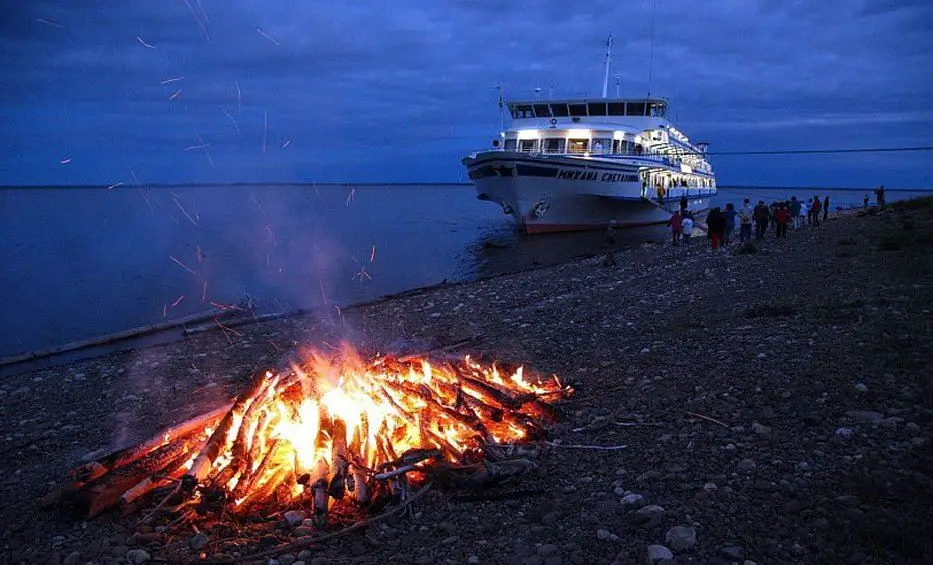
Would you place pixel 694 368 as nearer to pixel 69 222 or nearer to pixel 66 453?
pixel 66 453

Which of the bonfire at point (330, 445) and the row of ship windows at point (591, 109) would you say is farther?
the row of ship windows at point (591, 109)

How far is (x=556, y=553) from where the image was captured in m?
4.12

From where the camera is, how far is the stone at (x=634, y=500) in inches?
179

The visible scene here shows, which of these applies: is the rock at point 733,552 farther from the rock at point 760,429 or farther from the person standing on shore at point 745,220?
the person standing on shore at point 745,220

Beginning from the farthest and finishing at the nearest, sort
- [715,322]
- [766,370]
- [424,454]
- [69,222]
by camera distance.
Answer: [69,222] → [715,322] → [766,370] → [424,454]

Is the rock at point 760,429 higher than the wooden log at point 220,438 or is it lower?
higher

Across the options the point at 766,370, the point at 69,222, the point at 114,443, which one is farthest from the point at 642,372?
the point at 69,222

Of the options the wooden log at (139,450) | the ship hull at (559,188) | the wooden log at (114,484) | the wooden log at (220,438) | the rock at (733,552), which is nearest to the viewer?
the rock at (733,552)

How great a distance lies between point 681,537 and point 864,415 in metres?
2.69

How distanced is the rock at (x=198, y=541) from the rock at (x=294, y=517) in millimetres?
588

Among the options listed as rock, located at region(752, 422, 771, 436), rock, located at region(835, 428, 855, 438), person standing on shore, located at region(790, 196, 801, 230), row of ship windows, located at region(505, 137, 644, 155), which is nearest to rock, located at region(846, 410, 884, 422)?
rock, located at region(835, 428, 855, 438)

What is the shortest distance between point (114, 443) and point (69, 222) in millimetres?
74158

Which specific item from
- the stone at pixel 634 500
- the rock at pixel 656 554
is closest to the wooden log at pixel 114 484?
the stone at pixel 634 500

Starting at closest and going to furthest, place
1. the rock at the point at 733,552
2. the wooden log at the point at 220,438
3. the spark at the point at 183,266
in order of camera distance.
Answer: the rock at the point at 733,552 → the wooden log at the point at 220,438 → the spark at the point at 183,266
